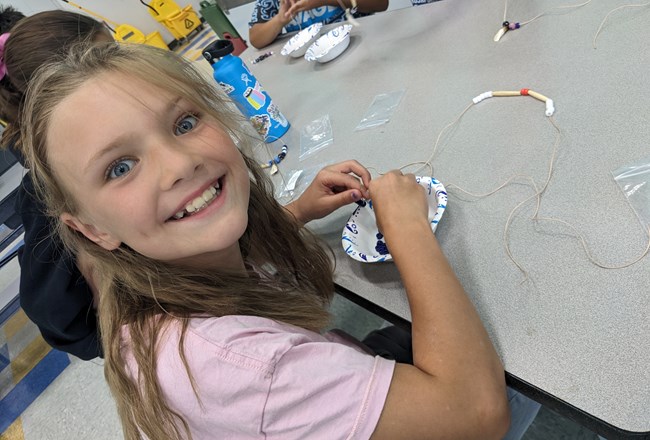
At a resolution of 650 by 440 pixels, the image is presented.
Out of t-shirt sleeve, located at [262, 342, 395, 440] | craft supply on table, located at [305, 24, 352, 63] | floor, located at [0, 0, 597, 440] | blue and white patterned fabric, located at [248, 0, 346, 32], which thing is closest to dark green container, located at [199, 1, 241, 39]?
blue and white patterned fabric, located at [248, 0, 346, 32]

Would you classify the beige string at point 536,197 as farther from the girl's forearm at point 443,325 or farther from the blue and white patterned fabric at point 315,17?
the blue and white patterned fabric at point 315,17

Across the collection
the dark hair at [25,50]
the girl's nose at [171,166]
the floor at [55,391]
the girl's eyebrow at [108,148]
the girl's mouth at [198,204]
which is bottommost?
the floor at [55,391]

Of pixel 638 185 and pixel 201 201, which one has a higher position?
pixel 201 201

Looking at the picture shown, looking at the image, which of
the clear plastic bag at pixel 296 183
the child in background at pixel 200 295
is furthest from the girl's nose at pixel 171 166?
the clear plastic bag at pixel 296 183

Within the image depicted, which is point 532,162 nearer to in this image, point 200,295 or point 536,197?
point 536,197

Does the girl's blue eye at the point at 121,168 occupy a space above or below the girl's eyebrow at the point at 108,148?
below

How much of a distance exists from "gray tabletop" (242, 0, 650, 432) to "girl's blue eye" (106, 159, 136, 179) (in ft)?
1.26

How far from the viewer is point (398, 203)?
0.68 metres

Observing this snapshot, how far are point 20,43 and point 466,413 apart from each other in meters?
1.18

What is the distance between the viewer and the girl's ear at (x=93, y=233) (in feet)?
1.99

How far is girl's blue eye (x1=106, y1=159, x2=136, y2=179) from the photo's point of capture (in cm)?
54

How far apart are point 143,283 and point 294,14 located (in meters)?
1.29

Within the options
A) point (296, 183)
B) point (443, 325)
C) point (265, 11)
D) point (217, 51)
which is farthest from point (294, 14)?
point (443, 325)

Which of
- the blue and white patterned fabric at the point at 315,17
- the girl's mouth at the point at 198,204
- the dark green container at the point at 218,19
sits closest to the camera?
the girl's mouth at the point at 198,204
